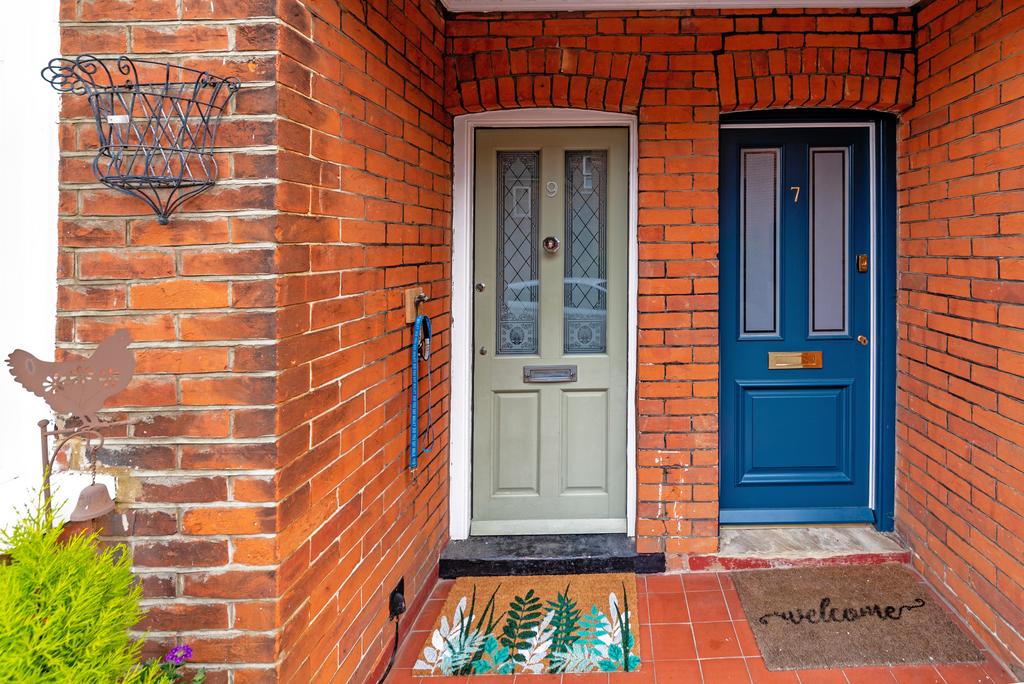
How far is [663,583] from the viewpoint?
10.3 feet

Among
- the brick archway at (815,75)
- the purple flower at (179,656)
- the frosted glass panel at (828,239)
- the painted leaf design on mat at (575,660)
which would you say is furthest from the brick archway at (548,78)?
the purple flower at (179,656)

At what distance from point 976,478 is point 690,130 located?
1.91 m

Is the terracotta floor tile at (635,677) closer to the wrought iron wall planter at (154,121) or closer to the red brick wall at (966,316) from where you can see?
the red brick wall at (966,316)

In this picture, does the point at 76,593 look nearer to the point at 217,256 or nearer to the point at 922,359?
the point at 217,256

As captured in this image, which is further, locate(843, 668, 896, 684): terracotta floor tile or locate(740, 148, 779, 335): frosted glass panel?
locate(740, 148, 779, 335): frosted glass panel

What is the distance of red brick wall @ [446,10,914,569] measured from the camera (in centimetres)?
316

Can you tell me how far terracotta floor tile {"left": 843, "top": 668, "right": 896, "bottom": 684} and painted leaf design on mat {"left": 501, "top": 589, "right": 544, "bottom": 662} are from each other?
3.84 ft

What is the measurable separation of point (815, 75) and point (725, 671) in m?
2.61

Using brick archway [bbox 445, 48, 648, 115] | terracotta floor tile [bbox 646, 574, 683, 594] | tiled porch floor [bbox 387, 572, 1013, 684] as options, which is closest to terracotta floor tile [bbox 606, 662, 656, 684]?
tiled porch floor [bbox 387, 572, 1013, 684]

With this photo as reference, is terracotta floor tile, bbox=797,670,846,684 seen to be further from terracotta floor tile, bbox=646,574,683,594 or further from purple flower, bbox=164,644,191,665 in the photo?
purple flower, bbox=164,644,191,665

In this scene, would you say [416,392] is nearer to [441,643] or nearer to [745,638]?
[441,643]

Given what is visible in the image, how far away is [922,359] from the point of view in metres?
3.13

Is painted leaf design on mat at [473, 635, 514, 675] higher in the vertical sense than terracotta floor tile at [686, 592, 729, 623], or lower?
lower

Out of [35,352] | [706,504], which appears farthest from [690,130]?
[35,352]
